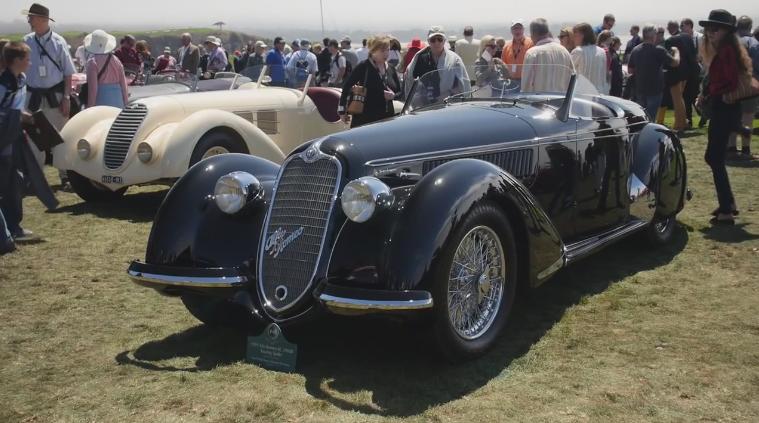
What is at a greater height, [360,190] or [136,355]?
[360,190]

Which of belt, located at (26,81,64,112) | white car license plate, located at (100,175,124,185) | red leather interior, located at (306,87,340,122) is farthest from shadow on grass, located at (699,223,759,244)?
belt, located at (26,81,64,112)

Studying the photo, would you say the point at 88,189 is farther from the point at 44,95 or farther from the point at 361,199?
the point at 361,199

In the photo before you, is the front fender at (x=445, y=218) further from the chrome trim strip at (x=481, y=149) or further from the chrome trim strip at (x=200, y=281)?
the chrome trim strip at (x=200, y=281)

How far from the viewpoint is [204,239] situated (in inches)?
180

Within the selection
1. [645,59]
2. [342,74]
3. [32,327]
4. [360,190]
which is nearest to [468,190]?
[360,190]

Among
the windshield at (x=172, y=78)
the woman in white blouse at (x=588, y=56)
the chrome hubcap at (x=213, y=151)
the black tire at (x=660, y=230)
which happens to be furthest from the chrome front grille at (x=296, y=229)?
the windshield at (x=172, y=78)

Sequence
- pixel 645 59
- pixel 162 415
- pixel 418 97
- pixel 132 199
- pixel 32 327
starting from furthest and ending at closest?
pixel 645 59, pixel 132 199, pixel 418 97, pixel 32 327, pixel 162 415

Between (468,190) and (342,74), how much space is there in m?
15.5

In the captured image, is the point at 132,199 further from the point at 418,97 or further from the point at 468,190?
the point at 468,190

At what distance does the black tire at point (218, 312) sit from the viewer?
4500mm

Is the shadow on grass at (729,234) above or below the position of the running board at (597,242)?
below

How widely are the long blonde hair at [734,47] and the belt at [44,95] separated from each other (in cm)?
727

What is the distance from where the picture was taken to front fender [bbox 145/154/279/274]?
4520mm

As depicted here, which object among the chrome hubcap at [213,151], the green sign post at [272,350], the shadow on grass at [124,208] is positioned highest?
the chrome hubcap at [213,151]
